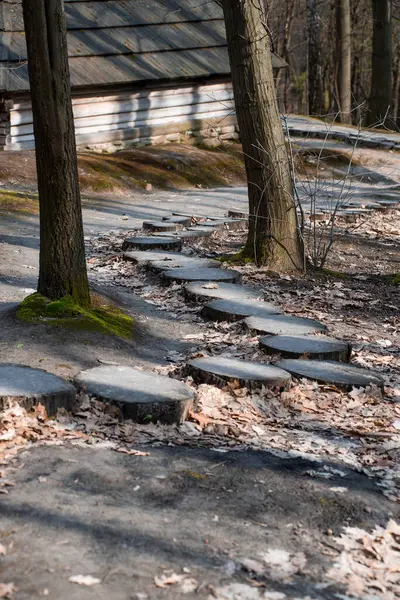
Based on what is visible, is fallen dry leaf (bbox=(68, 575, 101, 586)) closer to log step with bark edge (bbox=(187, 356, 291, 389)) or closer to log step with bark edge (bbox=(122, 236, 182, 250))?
log step with bark edge (bbox=(187, 356, 291, 389))

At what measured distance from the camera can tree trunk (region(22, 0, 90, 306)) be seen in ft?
17.8

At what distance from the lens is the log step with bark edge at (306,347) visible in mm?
5805

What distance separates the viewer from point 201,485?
383 centimetres

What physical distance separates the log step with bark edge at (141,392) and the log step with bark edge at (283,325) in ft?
4.95

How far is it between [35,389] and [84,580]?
1677 millimetres

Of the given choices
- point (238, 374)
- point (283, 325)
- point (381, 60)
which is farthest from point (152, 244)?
point (381, 60)

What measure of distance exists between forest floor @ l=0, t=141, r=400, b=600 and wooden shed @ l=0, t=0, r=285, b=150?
34.8ft

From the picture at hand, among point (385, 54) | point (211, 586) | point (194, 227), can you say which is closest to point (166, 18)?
point (385, 54)

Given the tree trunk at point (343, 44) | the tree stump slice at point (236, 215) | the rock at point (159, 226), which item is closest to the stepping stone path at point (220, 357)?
the rock at point (159, 226)

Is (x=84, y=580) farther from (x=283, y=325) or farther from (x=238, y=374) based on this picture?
(x=283, y=325)

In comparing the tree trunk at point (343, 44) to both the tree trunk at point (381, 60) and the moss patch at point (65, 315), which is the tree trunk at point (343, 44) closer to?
the tree trunk at point (381, 60)

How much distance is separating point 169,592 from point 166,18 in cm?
1835

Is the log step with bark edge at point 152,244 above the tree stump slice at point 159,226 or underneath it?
underneath

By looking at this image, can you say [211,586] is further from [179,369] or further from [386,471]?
[179,369]
